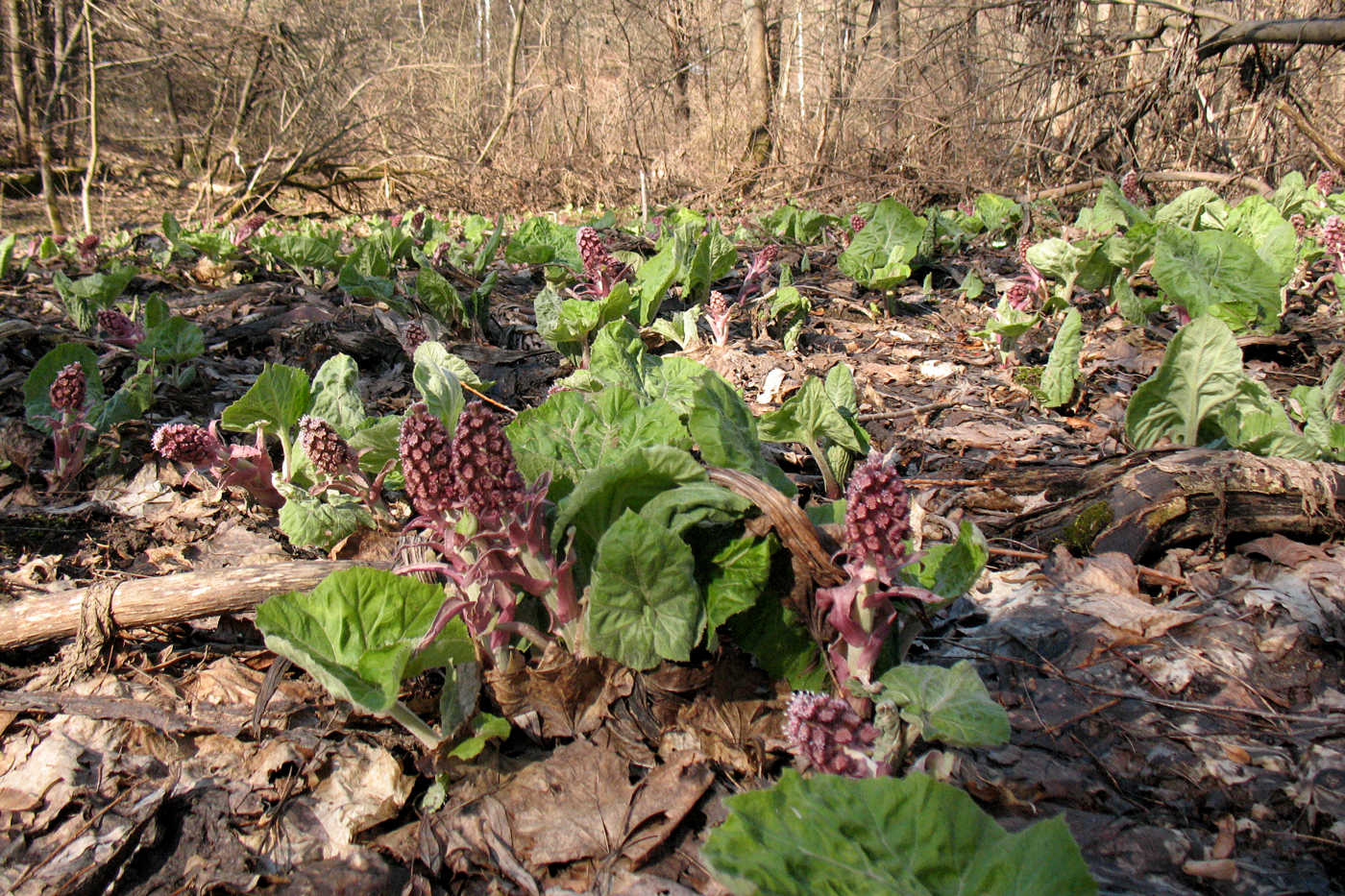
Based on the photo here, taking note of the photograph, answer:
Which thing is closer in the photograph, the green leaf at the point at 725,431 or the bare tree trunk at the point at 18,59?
the green leaf at the point at 725,431

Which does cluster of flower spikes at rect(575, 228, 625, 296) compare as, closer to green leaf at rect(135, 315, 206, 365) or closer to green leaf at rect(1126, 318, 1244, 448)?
green leaf at rect(135, 315, 206, 365)

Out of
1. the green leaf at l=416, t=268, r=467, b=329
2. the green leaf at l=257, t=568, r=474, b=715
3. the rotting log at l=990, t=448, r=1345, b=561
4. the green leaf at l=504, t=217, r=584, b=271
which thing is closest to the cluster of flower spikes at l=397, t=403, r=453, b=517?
the green leaf at l=257, t=568, r=474, b=715

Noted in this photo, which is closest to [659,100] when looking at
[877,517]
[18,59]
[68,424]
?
[18,59]

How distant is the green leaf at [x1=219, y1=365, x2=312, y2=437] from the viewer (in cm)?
231

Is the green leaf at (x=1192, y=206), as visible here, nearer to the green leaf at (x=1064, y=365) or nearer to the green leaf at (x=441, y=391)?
the green leaf at (x=1064, y=365)

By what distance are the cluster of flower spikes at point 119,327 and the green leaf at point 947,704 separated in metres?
3.37

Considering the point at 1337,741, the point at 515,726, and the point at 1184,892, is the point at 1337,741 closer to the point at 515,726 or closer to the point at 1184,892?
the point at 1184,892

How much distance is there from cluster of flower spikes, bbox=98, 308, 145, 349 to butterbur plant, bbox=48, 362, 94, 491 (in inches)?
23.9

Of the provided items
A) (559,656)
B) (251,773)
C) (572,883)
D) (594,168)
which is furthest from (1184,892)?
(594,168)

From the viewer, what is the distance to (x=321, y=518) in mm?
2127

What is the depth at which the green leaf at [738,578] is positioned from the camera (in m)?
1.48

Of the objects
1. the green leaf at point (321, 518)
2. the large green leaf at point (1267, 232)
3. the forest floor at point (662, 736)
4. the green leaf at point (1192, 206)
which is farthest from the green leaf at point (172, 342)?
the green leaf at point (1192, 206)

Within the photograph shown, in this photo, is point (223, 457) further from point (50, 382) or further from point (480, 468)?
point (480, 468)

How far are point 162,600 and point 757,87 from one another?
39.3ft
